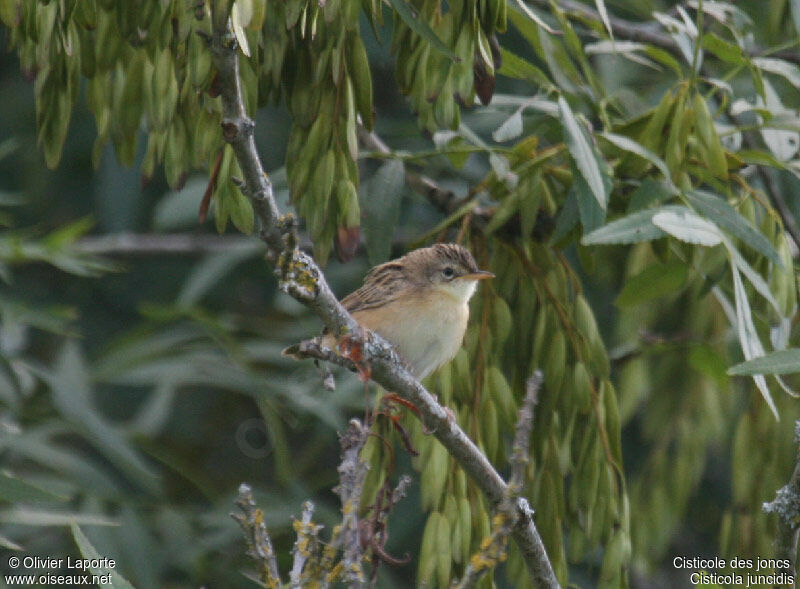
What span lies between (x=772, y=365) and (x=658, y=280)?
3.12 feet

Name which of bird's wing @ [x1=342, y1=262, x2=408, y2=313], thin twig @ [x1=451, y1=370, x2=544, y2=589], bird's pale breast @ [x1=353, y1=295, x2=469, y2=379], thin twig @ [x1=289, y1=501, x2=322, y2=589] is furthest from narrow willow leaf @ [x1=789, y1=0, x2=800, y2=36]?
thin twig @ [x1=289, y1=501, x2=322, y2=589]

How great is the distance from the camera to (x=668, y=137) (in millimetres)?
3277

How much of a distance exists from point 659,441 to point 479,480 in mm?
1758

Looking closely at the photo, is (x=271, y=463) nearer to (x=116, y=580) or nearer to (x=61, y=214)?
(x=61, y=214)

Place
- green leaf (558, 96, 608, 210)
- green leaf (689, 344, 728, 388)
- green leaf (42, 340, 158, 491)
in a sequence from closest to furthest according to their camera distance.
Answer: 1. green leaf (558, 96, 608, 210)
2. green leaf (689, 344, 728, 388)
3. green leaf (42, 340, 158, 491)

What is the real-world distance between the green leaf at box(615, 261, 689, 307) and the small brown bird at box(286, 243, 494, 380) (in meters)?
0.54

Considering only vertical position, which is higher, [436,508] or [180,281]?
[180,281]

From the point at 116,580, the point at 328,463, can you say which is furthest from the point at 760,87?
the point at 328,463

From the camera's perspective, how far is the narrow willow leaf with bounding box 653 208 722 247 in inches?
115

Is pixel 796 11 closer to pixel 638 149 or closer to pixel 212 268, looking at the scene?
pixel 638 149

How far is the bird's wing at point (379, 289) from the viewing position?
427 centimetres

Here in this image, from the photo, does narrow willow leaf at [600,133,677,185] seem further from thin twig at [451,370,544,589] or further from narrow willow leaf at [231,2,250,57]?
narrow willow leaf at [231,2,250,57]

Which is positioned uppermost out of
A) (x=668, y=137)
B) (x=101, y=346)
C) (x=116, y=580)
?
(x=101, y=346)

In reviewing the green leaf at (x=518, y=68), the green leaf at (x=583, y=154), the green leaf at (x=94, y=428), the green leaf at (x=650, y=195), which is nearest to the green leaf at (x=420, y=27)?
the green leaf at (x=583, y=154)
